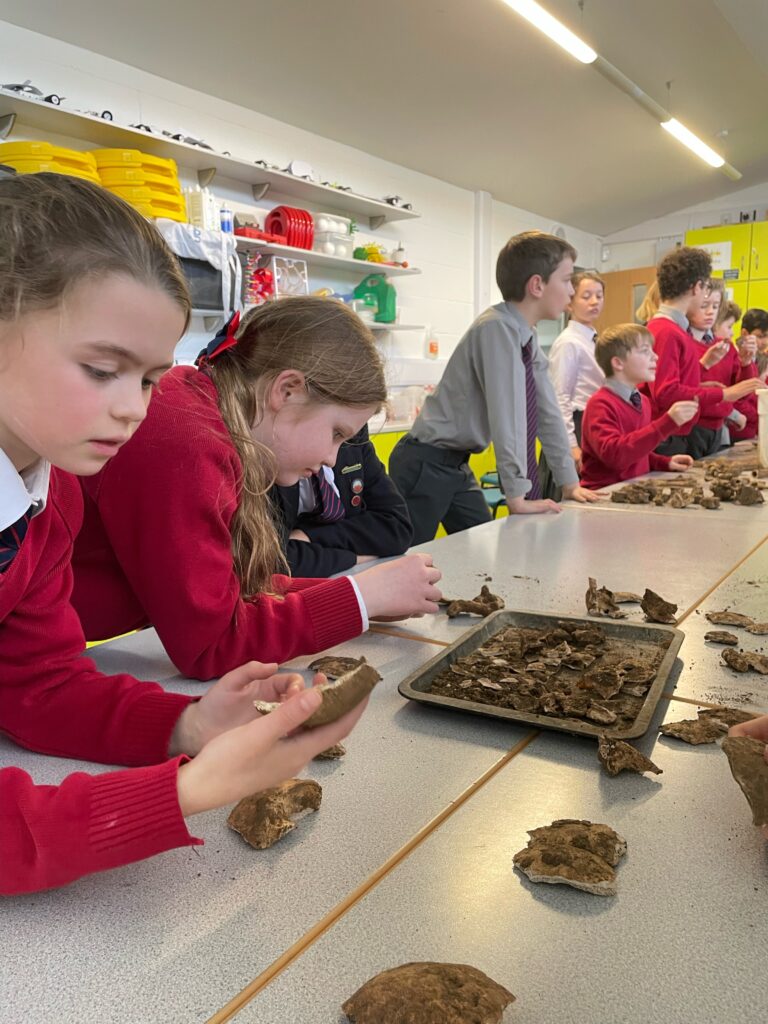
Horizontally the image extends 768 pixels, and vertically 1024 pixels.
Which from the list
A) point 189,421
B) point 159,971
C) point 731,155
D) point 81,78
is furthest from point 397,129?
point 159,971

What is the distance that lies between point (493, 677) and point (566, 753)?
0.63 ft

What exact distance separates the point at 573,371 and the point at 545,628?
10.4 ft

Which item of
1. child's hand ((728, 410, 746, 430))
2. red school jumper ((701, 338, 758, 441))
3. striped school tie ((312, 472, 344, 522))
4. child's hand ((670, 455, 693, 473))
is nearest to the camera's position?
striped school tie ((312, 472, 344, 522))

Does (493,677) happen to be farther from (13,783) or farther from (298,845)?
(13,783)

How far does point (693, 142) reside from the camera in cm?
664

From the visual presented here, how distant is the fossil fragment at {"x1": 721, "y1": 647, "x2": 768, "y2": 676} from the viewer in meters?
1.09

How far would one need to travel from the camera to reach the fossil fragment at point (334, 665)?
1099 millimetres

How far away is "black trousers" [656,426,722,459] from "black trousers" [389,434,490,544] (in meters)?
1.52

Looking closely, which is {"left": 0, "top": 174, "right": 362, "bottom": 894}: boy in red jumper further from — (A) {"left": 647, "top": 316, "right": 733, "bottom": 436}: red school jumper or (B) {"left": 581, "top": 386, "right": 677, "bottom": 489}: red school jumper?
(A) {"left": 647, "top": 316, "right": 733, "bottom": 436}: red school jumper

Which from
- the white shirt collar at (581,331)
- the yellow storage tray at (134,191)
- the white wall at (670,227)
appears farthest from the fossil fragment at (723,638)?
the white wall at (670,227)

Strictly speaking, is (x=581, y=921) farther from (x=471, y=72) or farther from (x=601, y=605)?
(x=471, y=72)

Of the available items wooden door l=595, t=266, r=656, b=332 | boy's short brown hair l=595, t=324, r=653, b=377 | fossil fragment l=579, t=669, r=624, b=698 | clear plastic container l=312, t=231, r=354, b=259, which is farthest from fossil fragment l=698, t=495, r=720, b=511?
wooden door l=595, t=266, r=656, b=332

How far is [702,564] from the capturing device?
1720mm

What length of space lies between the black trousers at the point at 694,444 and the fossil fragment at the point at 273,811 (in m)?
3.67
